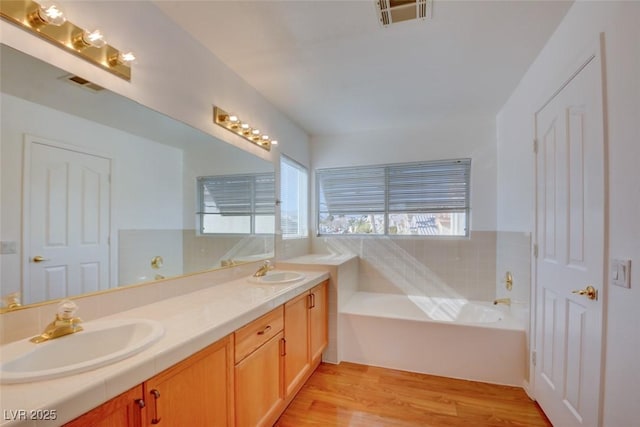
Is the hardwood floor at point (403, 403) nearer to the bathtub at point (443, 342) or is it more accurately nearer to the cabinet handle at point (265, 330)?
the bathtub at point (443, 342)

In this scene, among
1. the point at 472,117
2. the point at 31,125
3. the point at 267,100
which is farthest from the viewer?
the point at 472,117

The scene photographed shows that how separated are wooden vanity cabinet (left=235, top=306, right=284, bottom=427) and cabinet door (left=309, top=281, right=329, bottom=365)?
51cm

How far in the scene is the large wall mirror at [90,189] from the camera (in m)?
1.04

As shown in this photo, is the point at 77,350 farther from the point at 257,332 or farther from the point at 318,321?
the point at 318,321

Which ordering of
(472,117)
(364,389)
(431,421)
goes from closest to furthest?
1. (431,421)
2. (364,389)
3. (472,117)

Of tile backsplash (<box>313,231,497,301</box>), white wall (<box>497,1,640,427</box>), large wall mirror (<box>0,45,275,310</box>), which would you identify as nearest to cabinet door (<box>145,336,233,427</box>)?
large wall mirror (<box>0,45,275,310</box>)

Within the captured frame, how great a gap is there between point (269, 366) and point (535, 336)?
1902 mm

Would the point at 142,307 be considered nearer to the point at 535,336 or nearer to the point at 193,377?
the point at 193,377

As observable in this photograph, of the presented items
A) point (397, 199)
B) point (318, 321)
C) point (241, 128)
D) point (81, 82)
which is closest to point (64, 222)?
point (81, 82)

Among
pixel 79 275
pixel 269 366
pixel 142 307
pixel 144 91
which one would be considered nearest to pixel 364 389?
pixel 269 366

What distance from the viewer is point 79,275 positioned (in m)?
1.22

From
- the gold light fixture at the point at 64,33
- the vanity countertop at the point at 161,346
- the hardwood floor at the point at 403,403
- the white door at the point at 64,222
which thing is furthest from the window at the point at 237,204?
the hardwood floor at the point at 403,403

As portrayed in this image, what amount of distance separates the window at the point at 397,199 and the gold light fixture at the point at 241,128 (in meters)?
1.27

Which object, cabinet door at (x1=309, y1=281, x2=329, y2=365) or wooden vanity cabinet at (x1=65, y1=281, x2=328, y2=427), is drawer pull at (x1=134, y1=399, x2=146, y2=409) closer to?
wooden vanity cabinet at (x1=65, y1=281, x2=328, y2=427)
